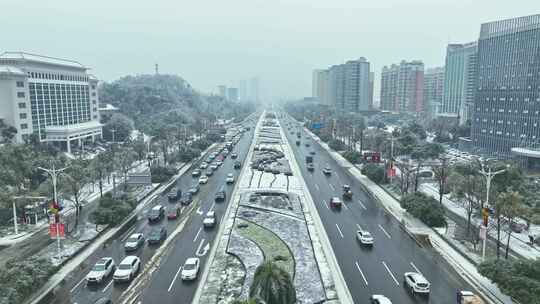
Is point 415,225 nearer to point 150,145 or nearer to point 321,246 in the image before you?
point 321,246

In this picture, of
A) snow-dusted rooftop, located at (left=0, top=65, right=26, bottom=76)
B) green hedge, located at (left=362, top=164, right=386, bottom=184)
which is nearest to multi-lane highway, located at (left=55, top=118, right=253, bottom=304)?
green hedge, located at (left=362, top=164, right=386, bottom=184)

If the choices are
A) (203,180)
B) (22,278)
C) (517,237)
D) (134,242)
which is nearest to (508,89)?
(517,237)

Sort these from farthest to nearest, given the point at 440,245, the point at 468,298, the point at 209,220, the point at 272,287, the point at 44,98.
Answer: the point at 44,98
the point at 209,220
the point at 440,245
the point at 468,298
the point at 272,287

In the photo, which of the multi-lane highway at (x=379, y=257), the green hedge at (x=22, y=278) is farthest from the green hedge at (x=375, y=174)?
the green hedge at (x=22, y=278)

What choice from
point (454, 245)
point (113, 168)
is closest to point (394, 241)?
point (454, 245)

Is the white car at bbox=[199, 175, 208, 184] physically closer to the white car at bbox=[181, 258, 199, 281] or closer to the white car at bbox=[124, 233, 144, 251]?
the white car at bbox=[124, 233, 144, 251]

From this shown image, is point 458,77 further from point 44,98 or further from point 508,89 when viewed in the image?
point 44,98
